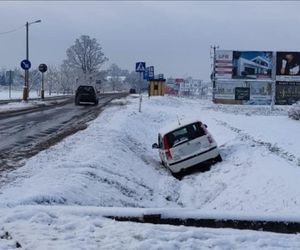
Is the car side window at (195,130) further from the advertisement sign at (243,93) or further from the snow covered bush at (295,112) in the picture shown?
the advertisement sign at (243,93)

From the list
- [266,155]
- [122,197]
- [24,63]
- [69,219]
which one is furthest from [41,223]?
[24,63]

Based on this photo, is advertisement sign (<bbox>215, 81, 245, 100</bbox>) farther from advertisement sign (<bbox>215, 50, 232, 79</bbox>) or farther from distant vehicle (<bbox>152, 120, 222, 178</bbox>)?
distant vehicle (<bbox>152, 120, 222, 178</bbox>)

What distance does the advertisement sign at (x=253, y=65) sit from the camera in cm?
5506

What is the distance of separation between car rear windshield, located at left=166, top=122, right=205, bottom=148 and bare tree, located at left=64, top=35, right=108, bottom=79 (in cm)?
11001

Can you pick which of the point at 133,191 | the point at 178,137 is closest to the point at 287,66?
the point at 178,137

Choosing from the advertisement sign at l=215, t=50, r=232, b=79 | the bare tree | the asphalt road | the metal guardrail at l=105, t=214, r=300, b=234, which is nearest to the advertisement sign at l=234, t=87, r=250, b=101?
the advertisement sign at l=215, t=50, r=232, b=79

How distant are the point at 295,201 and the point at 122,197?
339cm

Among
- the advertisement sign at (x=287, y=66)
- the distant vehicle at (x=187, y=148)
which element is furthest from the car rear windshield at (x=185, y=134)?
the advertisement sign at (x=287, y=66)

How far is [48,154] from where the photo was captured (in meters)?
15.0

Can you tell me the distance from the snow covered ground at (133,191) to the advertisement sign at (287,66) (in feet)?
105

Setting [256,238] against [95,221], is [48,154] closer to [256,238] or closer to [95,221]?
[95,221]

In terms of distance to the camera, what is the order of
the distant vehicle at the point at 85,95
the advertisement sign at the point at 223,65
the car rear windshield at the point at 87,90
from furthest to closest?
1. the advertisement sign at the point at 223,65
2. the distant vehicle at the point at 85,95
3. the car rear windshield at the point at 87,90

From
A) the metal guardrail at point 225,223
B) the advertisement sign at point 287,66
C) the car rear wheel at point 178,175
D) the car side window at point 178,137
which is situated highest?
the advertisement sign at point 287,66

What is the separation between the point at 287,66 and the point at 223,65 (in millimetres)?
5986
